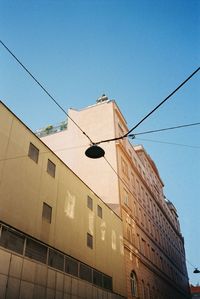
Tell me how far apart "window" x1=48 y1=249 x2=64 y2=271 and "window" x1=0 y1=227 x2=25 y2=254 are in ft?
7.31

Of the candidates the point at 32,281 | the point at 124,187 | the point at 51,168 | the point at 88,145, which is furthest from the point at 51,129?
the point at 32,281

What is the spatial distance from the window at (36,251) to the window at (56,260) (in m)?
0.49

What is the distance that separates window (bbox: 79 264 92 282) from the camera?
54.9 ft

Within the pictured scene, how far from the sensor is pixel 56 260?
1470 centimetres

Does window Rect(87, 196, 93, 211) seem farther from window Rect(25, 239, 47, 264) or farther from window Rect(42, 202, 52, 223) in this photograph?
window Rect(25, 239, 47, 264)

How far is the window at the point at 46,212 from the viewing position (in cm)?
1482

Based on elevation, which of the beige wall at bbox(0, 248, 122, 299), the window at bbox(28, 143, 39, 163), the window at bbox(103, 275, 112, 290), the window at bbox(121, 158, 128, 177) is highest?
the window at bbox(121, 158, 128, 177)

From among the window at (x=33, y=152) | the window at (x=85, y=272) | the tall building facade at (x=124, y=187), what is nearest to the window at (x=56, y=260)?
the window at (x=85, y=272)

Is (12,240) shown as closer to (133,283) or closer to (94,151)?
(94,151)

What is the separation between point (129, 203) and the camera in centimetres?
2914

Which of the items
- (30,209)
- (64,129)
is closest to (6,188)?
(30,209)

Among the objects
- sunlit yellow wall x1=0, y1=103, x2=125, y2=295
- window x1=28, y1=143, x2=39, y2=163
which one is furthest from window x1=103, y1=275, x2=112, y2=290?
window x1=28, y1=143, x2=39, y2=163

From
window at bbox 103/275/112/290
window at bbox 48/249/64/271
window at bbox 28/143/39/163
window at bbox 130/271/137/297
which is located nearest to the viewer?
window at bbox 48/249/64/271

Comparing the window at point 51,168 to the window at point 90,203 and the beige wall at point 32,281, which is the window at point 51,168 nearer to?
the window at point 90,203
